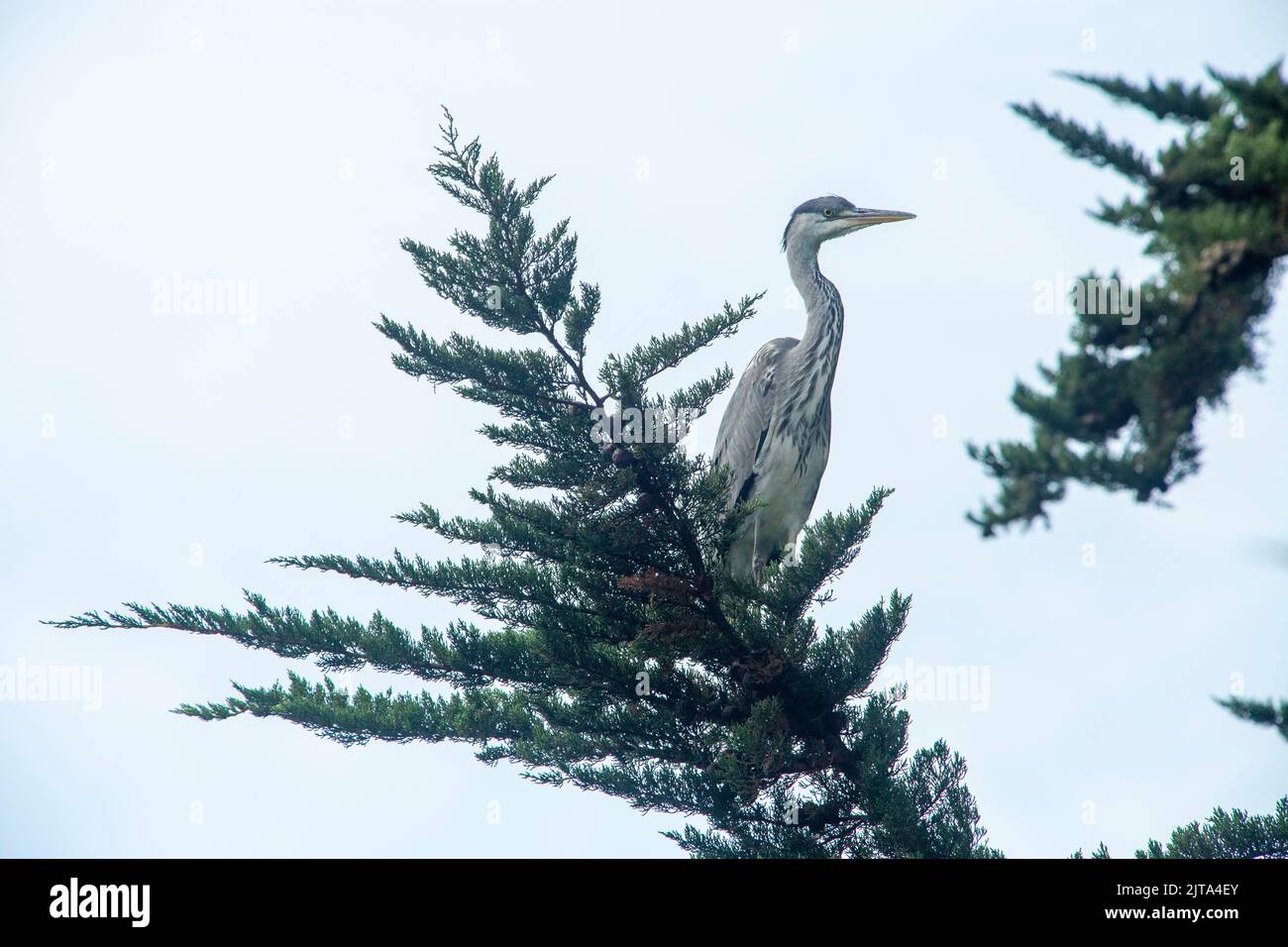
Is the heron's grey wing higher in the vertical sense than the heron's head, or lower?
lower

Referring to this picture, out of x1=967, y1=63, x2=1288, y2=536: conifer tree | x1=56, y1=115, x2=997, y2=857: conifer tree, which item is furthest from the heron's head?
x1=967, y1=63, x2=1288, y2=536: conifer tree

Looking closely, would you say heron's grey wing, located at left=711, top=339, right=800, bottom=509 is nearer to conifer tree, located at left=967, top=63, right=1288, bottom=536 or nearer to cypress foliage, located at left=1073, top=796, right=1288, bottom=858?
cypress foliage, located at left=1073, top=796, right=1288, bottom=858

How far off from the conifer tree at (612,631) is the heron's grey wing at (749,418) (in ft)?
7.39

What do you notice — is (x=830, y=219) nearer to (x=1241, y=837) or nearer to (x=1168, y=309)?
(x=1241, y=837)

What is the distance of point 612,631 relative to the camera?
242 inches

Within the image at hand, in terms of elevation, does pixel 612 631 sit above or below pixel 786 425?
below

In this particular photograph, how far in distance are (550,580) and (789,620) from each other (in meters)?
1.19

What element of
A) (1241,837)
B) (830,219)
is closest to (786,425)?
(830,219)

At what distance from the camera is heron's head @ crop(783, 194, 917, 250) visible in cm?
929

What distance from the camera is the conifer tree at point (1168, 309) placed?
275 cm

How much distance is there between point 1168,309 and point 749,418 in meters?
5.94

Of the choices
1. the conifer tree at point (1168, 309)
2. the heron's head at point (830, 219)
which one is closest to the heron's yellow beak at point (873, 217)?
the heron's head at point (830, 219)

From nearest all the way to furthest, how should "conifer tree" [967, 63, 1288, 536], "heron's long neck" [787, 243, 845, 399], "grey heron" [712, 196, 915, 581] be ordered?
"conifer tree" [967, 63, 1288, 536] < "grey heron" [712, 196, 915, 581] < "heron's long neck" [787, 243, 845, 399]
